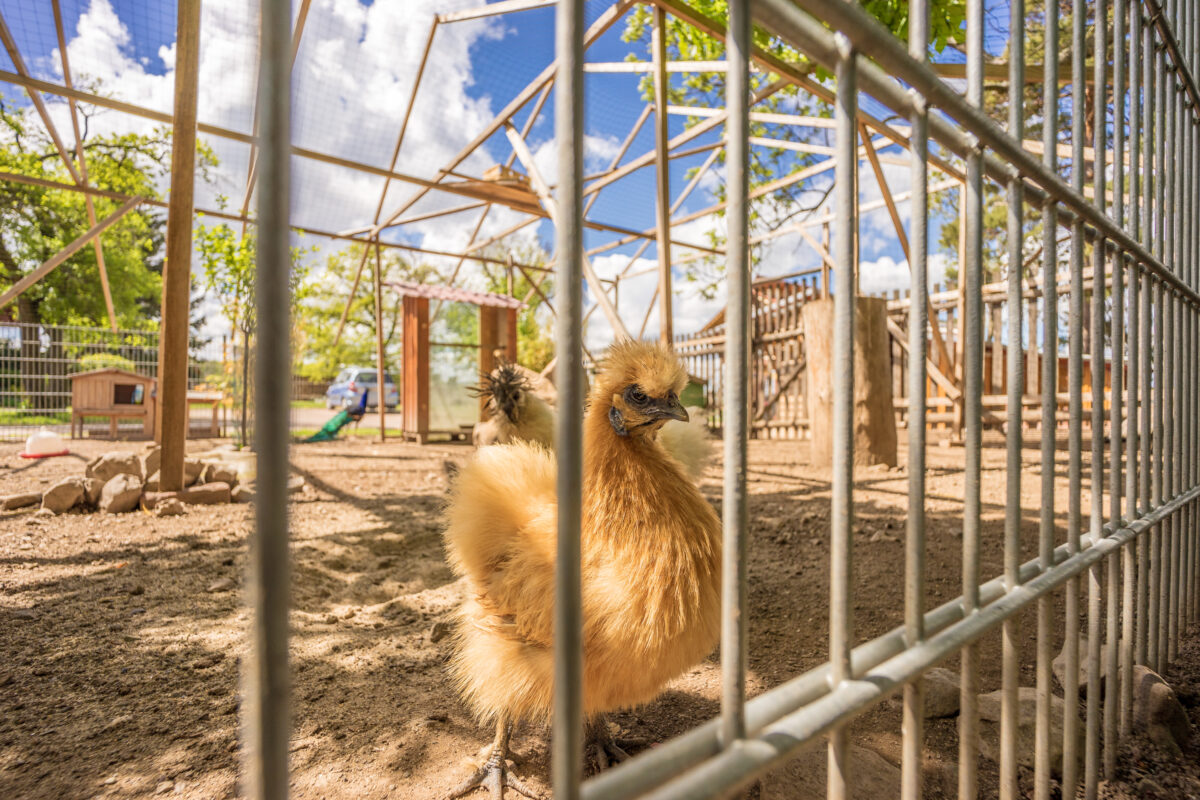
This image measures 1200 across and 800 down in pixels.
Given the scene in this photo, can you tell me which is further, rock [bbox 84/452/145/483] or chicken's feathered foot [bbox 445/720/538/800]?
rock [bbox 84/452/145/483]

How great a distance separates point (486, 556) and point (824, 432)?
16.1 ft

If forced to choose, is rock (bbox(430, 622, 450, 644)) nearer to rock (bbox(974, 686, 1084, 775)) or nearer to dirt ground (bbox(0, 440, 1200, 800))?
dirt ground (bbox(0, 440, 1200, 800))

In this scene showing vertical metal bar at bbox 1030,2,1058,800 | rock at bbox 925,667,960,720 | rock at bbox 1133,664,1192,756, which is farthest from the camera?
rock at bbox 925,667,960,720

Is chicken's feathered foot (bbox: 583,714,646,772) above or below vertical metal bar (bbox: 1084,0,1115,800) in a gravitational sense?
below

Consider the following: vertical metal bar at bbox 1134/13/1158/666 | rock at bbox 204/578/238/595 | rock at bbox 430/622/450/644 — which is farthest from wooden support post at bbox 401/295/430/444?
vertical metal bar at bbox 1134/13/1158/666

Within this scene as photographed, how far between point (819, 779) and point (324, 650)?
6.11 feet

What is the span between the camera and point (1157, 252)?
221cm

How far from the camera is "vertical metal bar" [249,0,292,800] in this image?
1.16ft

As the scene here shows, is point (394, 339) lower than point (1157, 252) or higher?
higher

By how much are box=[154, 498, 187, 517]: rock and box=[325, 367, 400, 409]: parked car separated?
49.1 feet

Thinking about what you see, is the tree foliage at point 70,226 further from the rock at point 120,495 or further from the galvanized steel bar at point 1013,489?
the galvanized steel bar at point 1013,489

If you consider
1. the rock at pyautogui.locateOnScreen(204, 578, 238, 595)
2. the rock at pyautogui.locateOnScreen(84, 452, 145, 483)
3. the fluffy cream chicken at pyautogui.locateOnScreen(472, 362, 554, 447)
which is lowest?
the rock at pyautogui.locateOnScreen(204, 578, 238, 595)

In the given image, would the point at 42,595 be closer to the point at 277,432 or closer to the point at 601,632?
the point at 601,632

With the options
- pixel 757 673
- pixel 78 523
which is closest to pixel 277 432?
pixel 757 673
